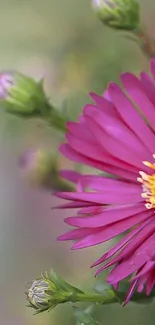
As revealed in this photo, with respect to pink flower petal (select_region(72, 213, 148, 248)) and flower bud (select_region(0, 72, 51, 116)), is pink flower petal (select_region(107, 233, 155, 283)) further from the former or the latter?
flower bud (select_region(0, 72, 51, 116))

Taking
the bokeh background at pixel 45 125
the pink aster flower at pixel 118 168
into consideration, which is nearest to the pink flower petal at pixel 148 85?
the pink aster flower at pixel 118 168

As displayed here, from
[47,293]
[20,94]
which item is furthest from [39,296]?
[20,94]

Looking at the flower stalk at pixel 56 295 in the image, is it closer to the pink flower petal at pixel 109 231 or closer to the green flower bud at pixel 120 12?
the pink flower petal at pixel 109 231

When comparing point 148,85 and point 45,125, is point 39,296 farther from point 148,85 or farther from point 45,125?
point 45,125

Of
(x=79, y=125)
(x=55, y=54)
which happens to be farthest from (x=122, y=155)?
(x=55, y=54)

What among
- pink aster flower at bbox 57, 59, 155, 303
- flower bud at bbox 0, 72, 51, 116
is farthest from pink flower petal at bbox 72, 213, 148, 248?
flower bud at bbox 0, 72, 51, 116

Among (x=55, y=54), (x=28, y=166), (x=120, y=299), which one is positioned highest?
(x=55, y=54)

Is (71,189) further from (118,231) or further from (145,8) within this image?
(145,8)
